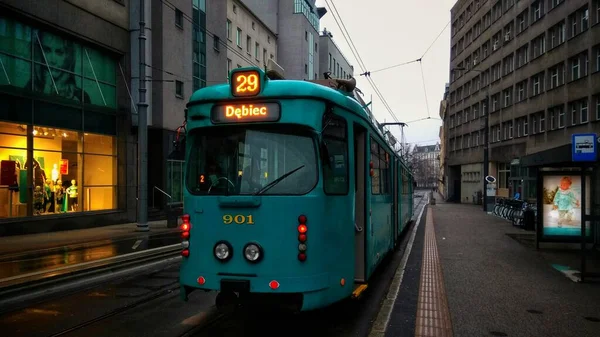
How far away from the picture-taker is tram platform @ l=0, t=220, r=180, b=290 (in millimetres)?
10305

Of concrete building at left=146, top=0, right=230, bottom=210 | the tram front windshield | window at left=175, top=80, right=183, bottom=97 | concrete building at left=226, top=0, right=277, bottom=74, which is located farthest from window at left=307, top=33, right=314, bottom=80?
the tram front windshield

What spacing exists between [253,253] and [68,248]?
10.8 meters

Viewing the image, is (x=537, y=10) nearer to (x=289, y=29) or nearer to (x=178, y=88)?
(x=289, y=29)

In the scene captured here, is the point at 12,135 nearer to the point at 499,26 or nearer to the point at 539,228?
the point at 539,228

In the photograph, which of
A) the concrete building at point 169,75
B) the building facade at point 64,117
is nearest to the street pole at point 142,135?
the building facade at point 64,117

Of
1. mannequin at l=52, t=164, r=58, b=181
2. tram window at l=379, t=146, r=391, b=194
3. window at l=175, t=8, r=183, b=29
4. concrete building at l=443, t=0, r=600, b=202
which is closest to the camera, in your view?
tram window at l=379, t=146, r=391, b=194

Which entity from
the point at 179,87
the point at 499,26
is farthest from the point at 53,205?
the point at 499,26

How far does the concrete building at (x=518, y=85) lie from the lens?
29766 millimetres

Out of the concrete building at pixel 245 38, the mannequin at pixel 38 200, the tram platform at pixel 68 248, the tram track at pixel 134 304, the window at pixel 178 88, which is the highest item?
the concrete building at pixel 245 38

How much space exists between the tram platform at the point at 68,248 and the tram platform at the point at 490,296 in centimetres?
674

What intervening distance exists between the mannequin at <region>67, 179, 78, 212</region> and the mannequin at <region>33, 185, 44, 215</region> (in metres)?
1.51

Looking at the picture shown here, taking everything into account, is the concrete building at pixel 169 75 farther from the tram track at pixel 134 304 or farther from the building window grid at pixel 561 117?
the building window grid at pixel 561 117

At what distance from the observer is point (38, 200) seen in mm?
18609

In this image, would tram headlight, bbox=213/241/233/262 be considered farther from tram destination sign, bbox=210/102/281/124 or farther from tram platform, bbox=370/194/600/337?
tram platform, bbox=370/194/600/337
